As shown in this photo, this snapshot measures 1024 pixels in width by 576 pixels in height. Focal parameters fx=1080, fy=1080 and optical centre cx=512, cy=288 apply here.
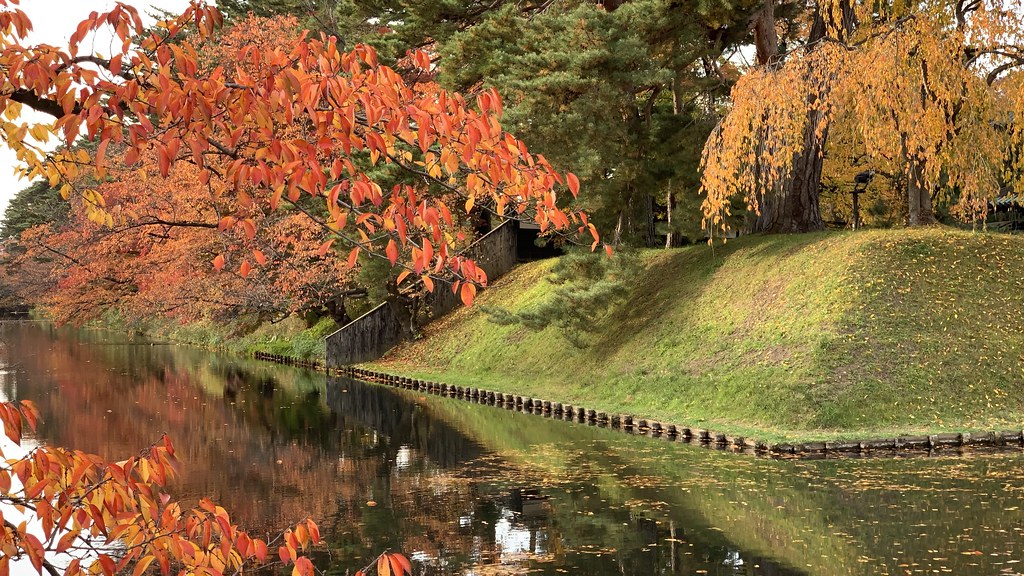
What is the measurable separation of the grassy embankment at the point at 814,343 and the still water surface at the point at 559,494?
1881 millimetres

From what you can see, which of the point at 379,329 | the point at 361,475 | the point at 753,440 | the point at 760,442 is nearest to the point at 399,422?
the point at 361,475

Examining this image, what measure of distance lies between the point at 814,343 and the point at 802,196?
25.0ft

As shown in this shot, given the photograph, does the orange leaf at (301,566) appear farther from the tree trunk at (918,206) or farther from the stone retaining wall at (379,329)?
the stone retaining wall at (379,329)

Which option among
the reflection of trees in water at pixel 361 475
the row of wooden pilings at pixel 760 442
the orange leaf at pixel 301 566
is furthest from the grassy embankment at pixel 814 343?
the orange leaf at pixel 301 566

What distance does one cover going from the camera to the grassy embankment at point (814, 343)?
18234 millimetres

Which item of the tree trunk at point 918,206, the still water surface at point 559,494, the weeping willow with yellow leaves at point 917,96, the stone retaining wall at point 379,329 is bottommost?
the still water surface at point 559,494

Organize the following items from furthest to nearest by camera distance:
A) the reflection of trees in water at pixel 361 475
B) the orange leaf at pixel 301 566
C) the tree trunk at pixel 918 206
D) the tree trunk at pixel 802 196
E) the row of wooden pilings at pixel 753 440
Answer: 1. the tree trunk at pixel 802 196
2. the tree trunk at pixel 918 206
3. the row of wooden pilings at pixel 753 440
4. the reflection of trees in water at pixel 361 475
5. the orange leaf at pixel 301 566

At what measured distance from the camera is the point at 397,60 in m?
31.5

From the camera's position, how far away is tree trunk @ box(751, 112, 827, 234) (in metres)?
26.5

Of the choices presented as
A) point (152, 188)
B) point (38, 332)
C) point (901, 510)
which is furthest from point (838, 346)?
point (38, 332)

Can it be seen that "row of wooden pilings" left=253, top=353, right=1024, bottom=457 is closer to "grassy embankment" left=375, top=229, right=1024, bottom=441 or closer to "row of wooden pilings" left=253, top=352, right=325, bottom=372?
"grassy embankment" left=375, top=229, right=1024, bottom=441

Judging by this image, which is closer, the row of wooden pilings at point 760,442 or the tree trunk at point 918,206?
the row of wooden pilings at point 760,442

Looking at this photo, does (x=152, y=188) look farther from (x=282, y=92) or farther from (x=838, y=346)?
(x=282, y=92)

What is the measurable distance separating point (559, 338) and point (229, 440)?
9961 millimetres
